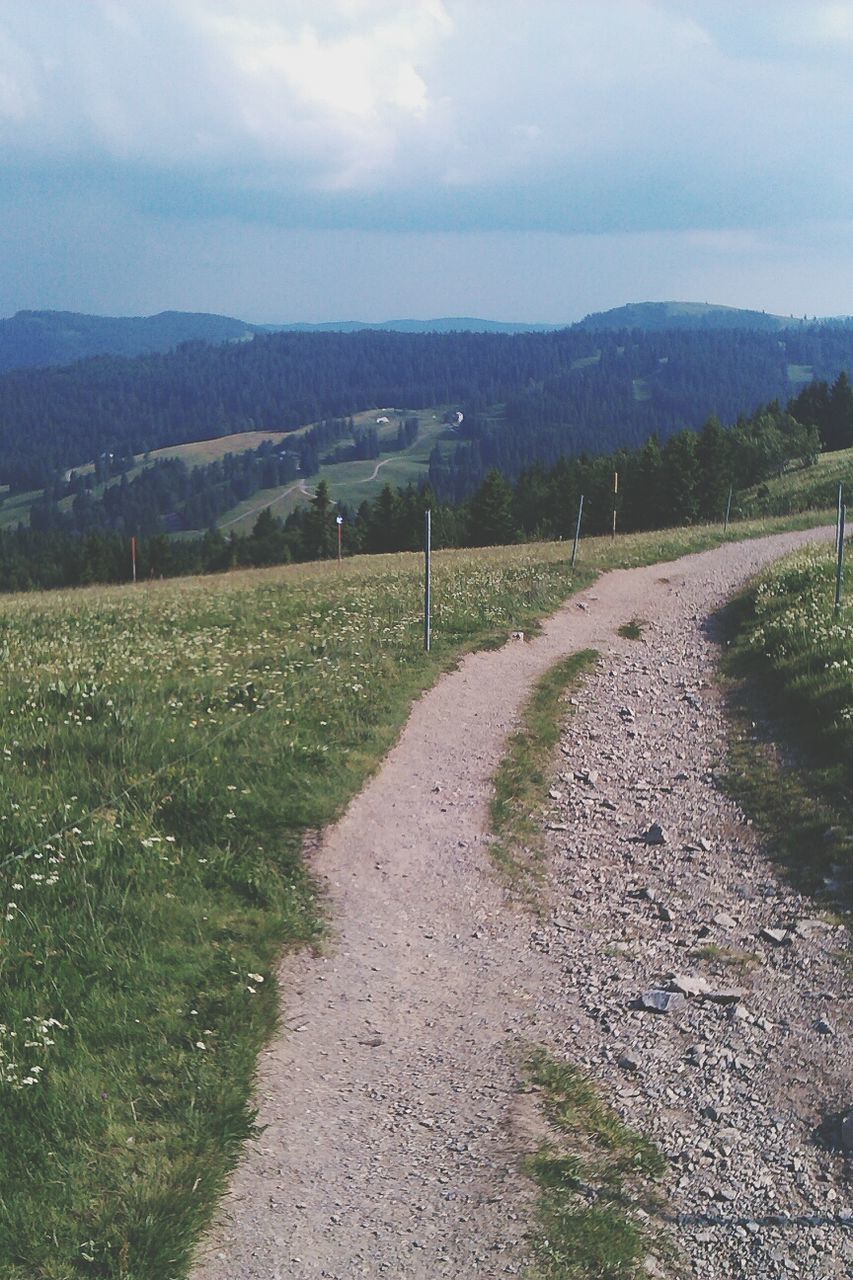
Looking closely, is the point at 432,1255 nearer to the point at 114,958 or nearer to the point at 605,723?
the point at 114,958

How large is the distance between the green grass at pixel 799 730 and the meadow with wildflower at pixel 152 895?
4.60 meters

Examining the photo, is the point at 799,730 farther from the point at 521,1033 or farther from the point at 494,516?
the point at 494,516

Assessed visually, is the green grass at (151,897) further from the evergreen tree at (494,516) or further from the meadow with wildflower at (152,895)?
the evergreen tree at (494,516)

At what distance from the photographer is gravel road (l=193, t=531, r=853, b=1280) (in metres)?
5.98

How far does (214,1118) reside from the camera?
6.72m

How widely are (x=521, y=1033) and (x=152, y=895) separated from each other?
339 cm

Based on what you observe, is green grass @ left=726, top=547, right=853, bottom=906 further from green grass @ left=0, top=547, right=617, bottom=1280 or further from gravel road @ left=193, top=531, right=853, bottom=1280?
green grass @ left=0, top=547, right=617, bottom=1280

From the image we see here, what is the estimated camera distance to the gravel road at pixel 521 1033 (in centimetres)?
598

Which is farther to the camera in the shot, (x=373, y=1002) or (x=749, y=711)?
(x=749, y=711)

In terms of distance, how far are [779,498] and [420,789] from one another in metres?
53.0

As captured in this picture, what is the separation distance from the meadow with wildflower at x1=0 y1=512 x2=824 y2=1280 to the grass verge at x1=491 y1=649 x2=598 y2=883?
1.66 metres

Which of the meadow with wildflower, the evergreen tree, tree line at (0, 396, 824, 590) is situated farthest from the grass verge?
the evergreen tree

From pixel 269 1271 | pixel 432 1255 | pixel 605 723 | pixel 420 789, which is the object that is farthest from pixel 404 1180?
pixel 605 723

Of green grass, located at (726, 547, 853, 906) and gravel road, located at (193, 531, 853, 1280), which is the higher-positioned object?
green grass, located at (726, 547, 853, 906)
